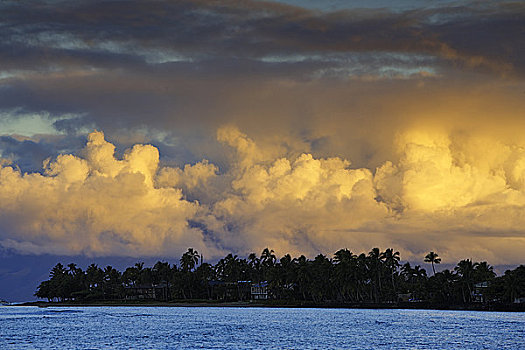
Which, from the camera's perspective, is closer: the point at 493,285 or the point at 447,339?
the point at 447,339

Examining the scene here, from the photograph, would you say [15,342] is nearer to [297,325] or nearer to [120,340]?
[120,340]

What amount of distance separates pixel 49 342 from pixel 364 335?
52723 mm

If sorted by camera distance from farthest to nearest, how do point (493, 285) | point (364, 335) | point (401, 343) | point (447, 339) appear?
1. point (493, 285)
2. point (364, 335)
3. point (447, 339)
4. point (401, 343)

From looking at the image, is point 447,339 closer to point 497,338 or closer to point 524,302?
point 497,338

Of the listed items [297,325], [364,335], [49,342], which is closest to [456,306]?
[297,325]

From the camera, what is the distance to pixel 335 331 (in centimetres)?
12556

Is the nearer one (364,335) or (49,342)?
(49,342)

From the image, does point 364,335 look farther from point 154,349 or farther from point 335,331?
point 154,349

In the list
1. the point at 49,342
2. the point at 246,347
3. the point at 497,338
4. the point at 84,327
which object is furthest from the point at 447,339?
the point at 84,327

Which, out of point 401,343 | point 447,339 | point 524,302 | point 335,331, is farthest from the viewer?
point 524,302

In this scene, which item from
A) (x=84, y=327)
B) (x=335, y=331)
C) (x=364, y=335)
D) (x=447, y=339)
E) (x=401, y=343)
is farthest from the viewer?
(x=84, y=327)

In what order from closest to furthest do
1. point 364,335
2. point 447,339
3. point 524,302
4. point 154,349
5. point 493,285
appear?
1. point 154,349
2. point 447,339
3. point 364,335
4. point 524,302
5. point 493,285

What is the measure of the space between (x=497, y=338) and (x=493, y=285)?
3299 inches

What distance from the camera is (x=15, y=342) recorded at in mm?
100375
